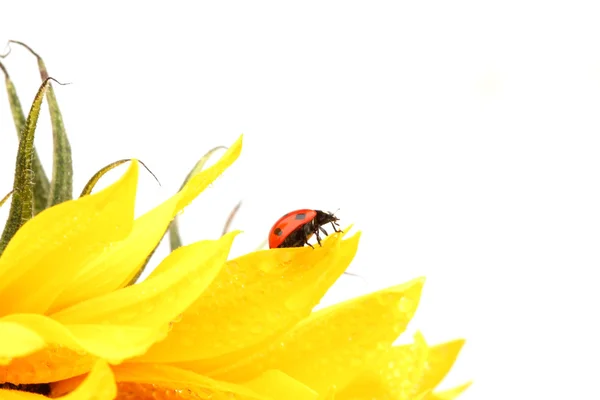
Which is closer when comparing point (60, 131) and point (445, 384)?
point (60, 131)

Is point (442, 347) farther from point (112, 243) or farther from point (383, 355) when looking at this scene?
point (112, 243)

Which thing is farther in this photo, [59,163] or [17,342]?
[59,163]

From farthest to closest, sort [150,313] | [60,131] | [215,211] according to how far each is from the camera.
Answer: [215,211] < [60,131] < [150,313]

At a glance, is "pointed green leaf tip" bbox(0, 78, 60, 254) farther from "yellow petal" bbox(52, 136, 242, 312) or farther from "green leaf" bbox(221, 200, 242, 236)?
"green leaf" bbox(221, 200, 242, 236)

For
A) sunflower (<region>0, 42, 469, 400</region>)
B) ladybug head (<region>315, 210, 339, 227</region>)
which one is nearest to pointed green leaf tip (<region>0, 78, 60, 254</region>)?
sunflower (<region>0, 42, 469, 400</region>)

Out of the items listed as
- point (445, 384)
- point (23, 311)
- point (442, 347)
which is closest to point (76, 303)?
point (23, 311)

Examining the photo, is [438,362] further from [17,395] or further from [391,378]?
[17,395]

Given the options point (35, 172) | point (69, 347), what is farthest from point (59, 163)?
point (69, 347)
